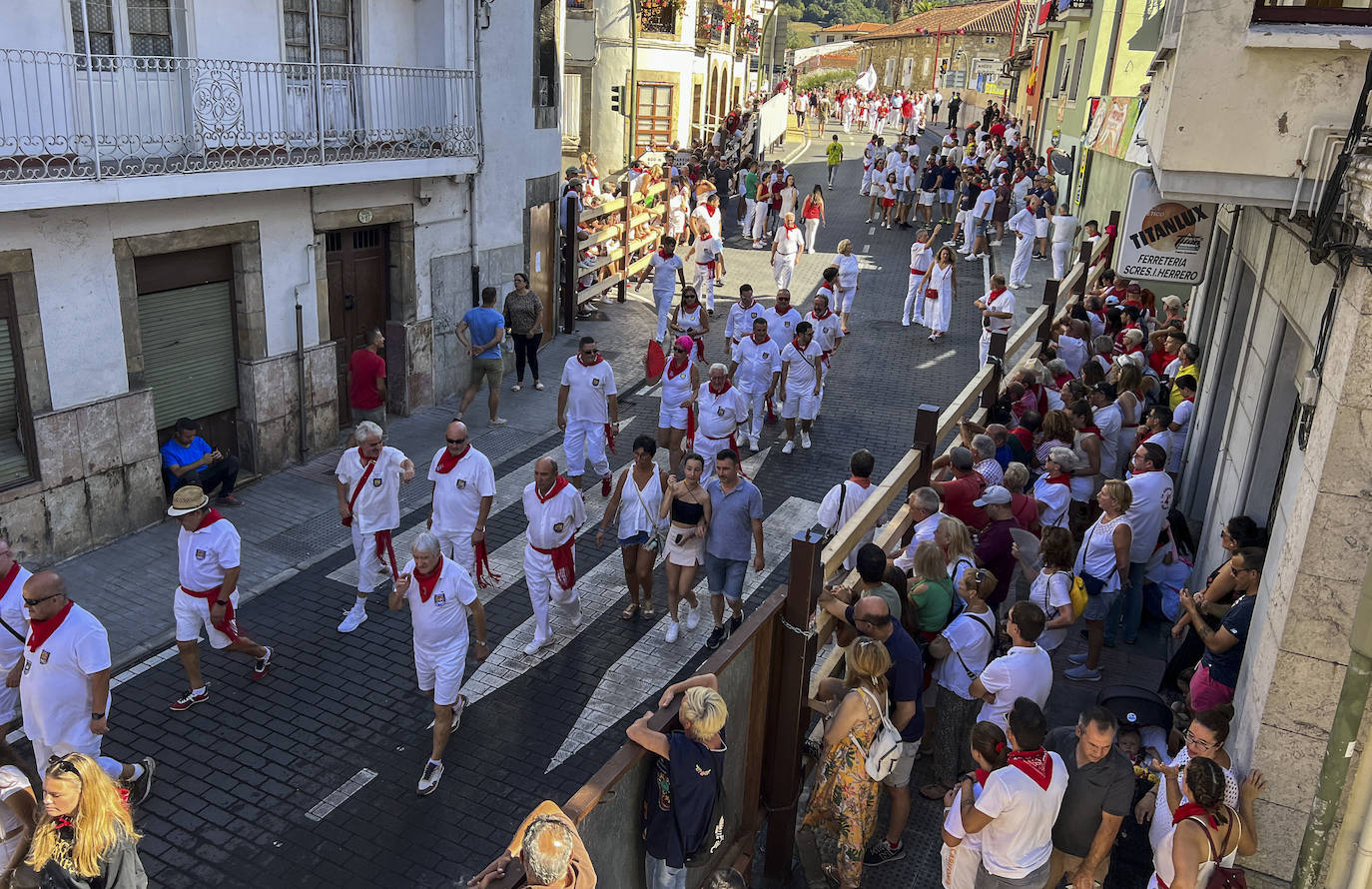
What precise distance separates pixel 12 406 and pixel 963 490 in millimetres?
8355

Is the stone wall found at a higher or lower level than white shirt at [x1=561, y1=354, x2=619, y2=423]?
lower

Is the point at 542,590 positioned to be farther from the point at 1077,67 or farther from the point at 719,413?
the point at 1077,67

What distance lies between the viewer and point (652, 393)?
16.0m

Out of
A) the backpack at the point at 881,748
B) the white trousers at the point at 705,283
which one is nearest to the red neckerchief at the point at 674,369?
the backpack at the point at 881,748

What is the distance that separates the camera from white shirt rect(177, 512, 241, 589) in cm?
757

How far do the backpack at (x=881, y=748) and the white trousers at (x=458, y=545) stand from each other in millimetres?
4576

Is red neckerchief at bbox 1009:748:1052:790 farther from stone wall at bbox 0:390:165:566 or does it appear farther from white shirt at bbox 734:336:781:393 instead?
stone wall at bbox 0:390:165:566

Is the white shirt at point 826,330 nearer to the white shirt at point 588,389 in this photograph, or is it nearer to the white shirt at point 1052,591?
the white shirt at point 588,389

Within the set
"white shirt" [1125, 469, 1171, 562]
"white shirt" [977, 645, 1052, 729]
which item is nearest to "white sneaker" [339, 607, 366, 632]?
A: "white shirt" [977, 645, 1052, 729]

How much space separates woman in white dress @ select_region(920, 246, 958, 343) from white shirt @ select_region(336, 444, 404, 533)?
11202 millimetres

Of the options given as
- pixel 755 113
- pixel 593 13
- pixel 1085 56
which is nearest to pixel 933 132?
pixel 755 113

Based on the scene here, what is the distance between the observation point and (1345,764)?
16.8ft

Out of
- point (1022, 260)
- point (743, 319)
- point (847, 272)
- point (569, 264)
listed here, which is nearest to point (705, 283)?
point (569, 264)

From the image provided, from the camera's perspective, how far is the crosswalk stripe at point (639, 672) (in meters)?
7.94
